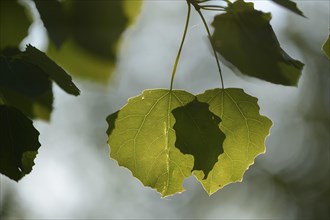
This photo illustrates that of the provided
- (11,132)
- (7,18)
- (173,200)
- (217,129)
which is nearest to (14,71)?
(11,132)

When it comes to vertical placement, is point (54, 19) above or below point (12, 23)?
below

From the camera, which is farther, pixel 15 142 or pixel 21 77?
pixel 15 142

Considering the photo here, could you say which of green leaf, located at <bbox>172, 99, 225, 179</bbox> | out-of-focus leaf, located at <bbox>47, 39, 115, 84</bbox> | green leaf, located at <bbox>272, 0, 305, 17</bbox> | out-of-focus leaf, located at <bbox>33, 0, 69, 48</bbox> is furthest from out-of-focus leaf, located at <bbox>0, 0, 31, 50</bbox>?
green leaf, located at <bbox>272, 0, 305, 17</bbox>

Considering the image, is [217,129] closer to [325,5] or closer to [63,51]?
[63,51]

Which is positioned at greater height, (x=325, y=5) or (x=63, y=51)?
(x=325, y=5)

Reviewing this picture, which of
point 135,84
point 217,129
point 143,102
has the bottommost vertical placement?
point 217,129

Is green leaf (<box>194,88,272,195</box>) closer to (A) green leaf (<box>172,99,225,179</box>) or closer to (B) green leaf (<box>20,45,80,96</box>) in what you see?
(A) green leaf (<box>172,99,225,179</box>)

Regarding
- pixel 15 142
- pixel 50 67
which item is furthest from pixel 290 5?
pixel 15 142

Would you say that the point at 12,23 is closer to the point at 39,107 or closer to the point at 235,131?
the point at 39,107
